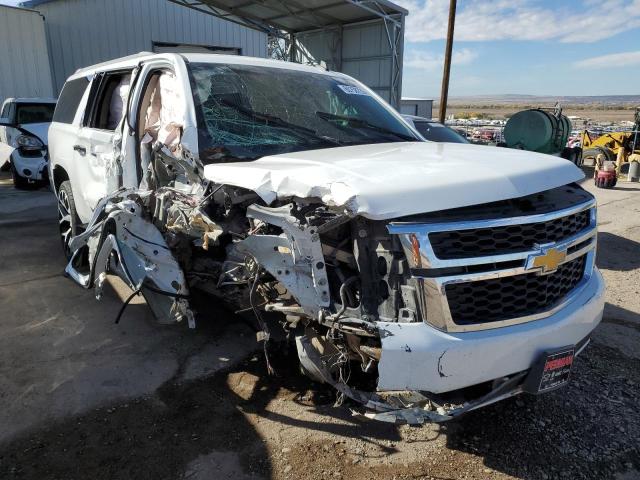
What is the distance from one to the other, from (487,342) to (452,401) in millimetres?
334

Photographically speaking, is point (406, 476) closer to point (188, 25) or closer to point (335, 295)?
point (335, 295)

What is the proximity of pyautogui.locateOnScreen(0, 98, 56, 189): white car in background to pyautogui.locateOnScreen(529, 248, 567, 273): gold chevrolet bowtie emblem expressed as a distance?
1074cm

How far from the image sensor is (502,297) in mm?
2279

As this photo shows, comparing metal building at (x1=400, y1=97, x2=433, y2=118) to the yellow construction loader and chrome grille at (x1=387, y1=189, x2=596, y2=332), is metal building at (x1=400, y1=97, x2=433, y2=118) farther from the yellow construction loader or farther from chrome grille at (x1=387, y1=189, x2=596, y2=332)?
chrome grille at (x1=387, y1=189, x2=596, y2=332)

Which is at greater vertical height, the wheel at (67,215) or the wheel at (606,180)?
the wheel at (67,215)

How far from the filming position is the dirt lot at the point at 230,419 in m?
2.50

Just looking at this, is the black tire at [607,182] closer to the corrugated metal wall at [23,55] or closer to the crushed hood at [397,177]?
the crushed hood at [397,177]

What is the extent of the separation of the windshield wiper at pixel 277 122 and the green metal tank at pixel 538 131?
1276cm

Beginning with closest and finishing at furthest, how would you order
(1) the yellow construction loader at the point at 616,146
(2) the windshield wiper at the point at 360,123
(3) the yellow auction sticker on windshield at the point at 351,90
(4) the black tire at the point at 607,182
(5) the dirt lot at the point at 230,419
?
(5) the dirt lot at the point at 230,419, (2) the windshield wiper at the point at 360,123, (3) the yellow auction sticker on windshield at the point at 351,90, (4) the black tire at the point at 607,182, (1) the yellow construction loader at the point at 616,146

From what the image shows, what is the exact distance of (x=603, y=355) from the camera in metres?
3.65

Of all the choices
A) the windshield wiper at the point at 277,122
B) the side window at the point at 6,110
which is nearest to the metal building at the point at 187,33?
the side window at the point at 6,110

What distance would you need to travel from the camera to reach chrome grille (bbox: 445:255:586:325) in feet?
7.20

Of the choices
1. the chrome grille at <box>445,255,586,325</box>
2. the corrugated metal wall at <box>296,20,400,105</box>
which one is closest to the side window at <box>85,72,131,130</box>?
the chrome grille at <box>445,255,586,325</box>

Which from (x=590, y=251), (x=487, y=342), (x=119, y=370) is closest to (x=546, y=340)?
(x=487, y=342)
